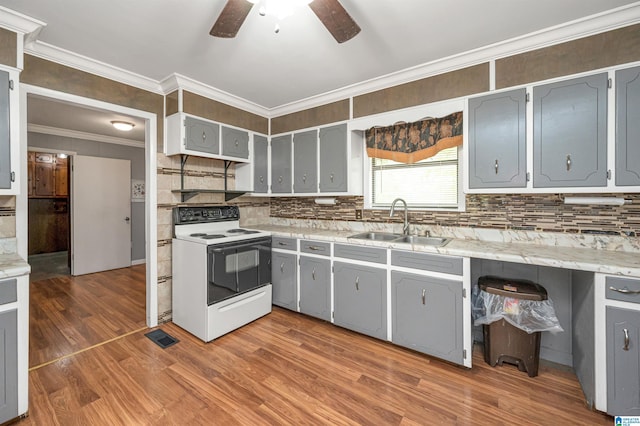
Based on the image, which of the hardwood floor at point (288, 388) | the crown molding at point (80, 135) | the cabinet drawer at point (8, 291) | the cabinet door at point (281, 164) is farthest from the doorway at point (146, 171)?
the cabinet door at point (281, 164)

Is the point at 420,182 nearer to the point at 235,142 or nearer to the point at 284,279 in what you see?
the point at 284,279

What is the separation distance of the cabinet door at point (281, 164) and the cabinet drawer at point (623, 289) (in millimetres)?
2887

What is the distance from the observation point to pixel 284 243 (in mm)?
3135

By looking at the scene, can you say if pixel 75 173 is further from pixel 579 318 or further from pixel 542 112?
pixel 579 318

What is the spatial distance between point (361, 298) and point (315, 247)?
679mm

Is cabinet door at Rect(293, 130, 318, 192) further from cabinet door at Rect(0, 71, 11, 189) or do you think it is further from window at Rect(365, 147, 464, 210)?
cabinet door at Rect(0, 71, 11, 189)

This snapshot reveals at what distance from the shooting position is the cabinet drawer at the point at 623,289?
61.8 inches

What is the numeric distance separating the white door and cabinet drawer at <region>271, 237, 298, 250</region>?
3709 mm

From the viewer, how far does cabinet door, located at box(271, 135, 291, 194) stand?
139 inches

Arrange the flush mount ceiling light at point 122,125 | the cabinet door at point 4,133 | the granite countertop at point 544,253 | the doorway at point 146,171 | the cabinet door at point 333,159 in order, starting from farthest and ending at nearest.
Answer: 1. the flush mount ceiling light at point 122,125
2. the cabinet door at point 333,159
3. the doorway at point 146,171
4. the cabinet door at point 4,133
5. the granite countertop at point 544,253

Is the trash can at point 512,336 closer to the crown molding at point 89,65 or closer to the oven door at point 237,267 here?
the oven door at point 237,267

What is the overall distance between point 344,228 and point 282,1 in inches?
95.6

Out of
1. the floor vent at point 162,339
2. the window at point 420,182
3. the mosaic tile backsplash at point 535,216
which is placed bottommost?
the floor vent at point 162,339

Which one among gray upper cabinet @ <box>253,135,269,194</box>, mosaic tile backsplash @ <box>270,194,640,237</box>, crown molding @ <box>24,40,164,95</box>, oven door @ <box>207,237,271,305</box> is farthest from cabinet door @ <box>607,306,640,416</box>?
crown molding @ <box>24,40,164,95</box>
